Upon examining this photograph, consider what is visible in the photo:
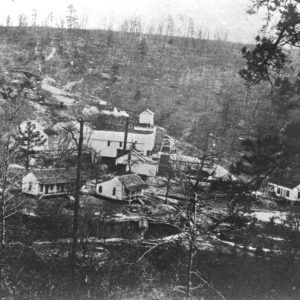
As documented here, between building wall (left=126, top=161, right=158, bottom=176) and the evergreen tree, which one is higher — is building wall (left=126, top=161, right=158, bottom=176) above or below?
below

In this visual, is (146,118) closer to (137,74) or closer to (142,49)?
(137,74)

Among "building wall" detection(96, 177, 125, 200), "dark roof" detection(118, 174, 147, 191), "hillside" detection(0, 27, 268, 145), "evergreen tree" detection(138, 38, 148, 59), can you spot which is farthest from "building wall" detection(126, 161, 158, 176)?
"evergreen tree" detection(138, 38, 148, 59)

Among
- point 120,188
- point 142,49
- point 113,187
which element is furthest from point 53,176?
point 142,49

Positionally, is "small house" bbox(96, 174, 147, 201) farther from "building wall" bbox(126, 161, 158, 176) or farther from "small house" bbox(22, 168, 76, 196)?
"building wall" bbox(126, 161, 158, 176)

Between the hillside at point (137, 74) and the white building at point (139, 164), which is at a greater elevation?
the hillside at point (137, 74)

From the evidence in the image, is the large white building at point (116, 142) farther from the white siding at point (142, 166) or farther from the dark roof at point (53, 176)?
the dark roof at point (53, 176)

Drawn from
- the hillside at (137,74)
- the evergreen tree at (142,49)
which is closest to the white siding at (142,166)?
the hillside at (137,74)

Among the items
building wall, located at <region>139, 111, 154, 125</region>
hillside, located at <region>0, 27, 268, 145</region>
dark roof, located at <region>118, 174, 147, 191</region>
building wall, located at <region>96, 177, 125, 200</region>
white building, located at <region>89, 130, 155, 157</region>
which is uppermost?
hillside, located at <region>0, 27, 268, 145</region>
